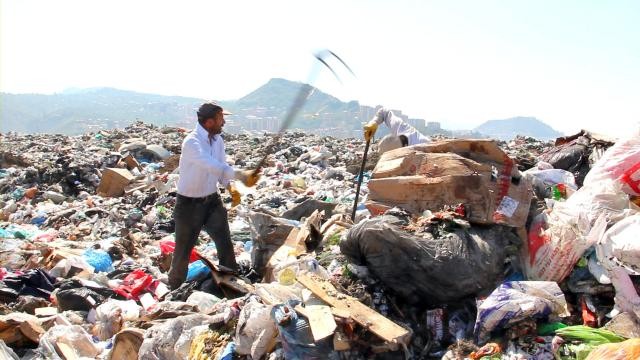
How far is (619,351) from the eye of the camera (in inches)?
76.5

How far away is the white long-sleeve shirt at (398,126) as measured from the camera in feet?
15.1

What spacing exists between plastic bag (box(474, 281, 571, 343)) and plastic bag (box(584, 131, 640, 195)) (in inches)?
48.5

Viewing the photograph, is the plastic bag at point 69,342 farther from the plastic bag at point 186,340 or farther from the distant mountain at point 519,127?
the distant mountain at point 519,127

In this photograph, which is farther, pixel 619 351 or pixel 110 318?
pixel 110 318

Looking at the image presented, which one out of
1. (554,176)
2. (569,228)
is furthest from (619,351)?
(554,176)

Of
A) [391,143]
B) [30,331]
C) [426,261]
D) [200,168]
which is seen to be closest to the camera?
[426,261]

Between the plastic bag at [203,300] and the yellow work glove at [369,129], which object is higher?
the yellow work glove at [369,129]

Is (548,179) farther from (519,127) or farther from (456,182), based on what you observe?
(519,127)

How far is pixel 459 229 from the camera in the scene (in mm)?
3014

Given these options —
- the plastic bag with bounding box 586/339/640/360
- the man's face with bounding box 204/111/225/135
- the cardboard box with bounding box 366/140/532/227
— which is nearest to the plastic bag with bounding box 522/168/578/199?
the cardboard box with bounding box 366/140/532/227

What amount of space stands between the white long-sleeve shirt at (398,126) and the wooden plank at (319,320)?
2.45 meters

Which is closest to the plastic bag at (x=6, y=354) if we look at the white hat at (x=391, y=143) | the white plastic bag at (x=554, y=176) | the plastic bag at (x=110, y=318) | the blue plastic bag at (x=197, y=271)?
the plastic bag at (x=110, y=318)

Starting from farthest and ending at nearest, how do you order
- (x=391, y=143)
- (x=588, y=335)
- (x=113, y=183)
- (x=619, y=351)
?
(x=113, y=183), (x=391, y=143), (x=588, y=335), (x=619, y=351)

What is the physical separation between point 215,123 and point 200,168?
15.7 inches
